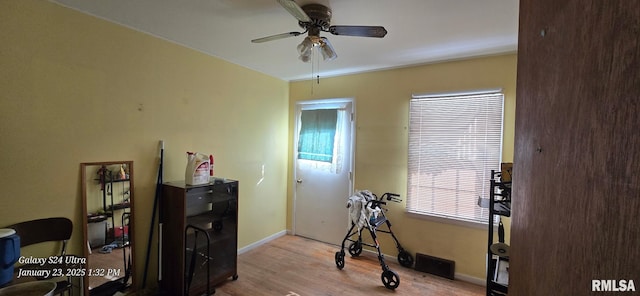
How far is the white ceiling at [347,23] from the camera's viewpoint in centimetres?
183

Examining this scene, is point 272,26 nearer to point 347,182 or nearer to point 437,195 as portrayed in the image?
point 347,182

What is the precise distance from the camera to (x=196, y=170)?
8.21 feet

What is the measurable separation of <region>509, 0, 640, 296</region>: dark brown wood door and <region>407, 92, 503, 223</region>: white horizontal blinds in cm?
234

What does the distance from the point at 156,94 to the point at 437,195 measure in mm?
3186

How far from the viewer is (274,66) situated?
333cm

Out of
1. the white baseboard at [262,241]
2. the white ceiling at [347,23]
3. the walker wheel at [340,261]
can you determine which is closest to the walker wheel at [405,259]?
the walker wheel at [340,261]

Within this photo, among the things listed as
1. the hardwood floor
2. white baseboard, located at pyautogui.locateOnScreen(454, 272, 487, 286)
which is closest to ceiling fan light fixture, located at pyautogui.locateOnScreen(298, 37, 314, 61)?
the hardwood floor

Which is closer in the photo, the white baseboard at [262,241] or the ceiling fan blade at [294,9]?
the ceiling fan blade at [294,9]

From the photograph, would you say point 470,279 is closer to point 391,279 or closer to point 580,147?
point 391,279

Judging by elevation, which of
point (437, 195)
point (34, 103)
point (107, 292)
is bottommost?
point (107, 292)

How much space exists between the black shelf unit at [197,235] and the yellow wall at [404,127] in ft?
5.73

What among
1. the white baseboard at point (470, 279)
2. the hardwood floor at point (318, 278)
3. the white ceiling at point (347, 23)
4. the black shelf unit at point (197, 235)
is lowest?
the hardwood floor at point (318, 278)

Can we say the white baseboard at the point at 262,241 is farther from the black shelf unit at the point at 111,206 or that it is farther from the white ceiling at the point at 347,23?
the white ceiling at the point at 347,23

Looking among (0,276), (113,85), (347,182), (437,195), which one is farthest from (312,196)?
(0,276)
